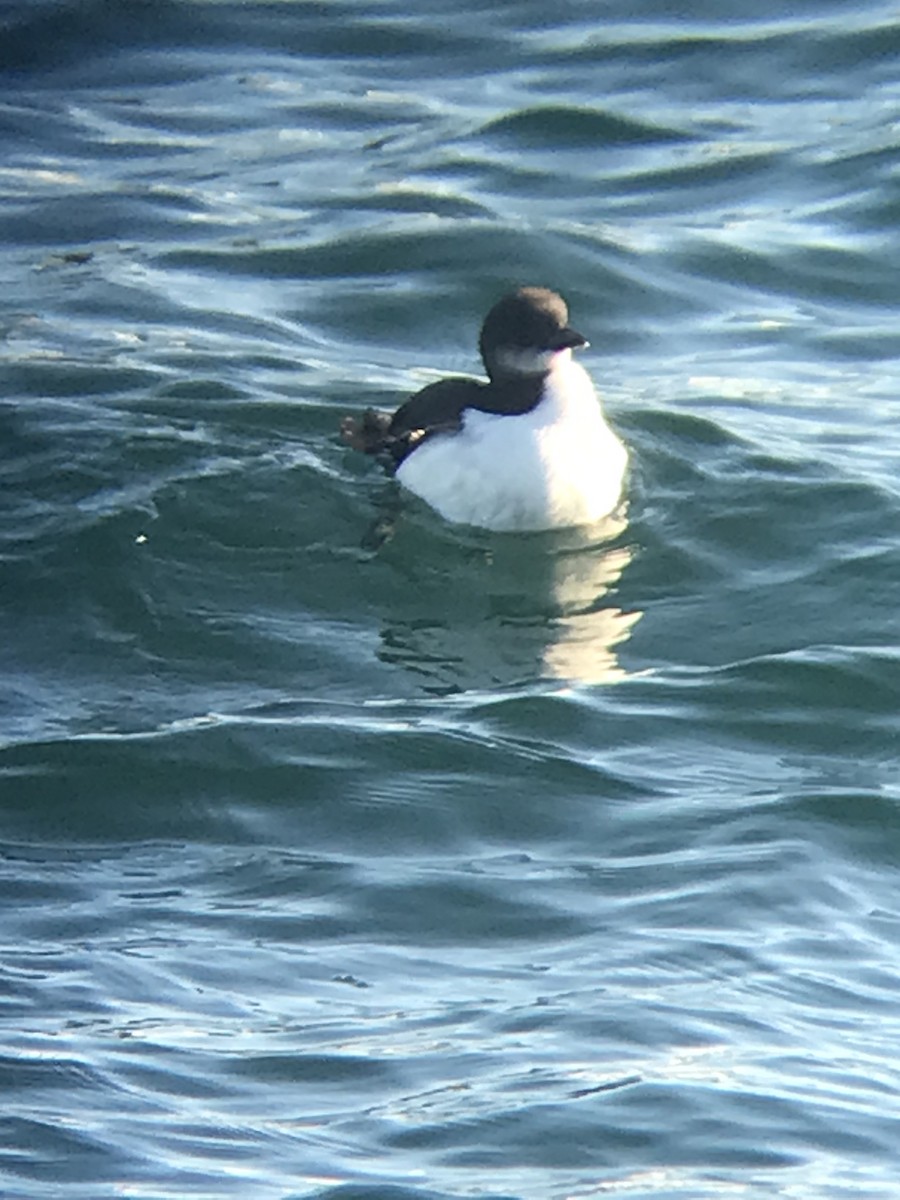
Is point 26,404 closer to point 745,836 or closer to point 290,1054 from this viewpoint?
point 745,836

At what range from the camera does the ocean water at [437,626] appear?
611 cm

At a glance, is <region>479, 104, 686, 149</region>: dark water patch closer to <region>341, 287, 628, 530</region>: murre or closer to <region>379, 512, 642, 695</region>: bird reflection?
<region>341, 287, 628, 530</region>: murre

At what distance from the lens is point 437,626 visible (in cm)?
989

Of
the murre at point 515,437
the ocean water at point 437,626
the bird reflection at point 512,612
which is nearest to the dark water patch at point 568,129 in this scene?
the ocean water at point 437,626

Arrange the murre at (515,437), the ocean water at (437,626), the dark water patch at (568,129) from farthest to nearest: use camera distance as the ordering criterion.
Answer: the dark water patch at (568,129)
the murre at (515,437)
the ocean water at (437,626)

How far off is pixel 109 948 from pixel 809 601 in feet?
12.6

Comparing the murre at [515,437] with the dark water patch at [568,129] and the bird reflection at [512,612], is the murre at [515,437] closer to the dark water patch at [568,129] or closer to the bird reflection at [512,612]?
the bird reflection at [512,612]

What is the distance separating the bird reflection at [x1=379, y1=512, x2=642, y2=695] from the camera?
9.44 m

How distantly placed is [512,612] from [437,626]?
1.03 ft

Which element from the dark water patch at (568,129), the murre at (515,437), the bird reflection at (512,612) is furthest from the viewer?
the dark water patch at (568,129)

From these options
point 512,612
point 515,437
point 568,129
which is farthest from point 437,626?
point 568,129

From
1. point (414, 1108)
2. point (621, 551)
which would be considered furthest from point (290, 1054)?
point (621, 551)

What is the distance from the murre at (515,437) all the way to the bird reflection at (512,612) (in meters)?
0.13

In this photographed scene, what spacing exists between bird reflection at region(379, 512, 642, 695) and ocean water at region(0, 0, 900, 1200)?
0.08 feet
